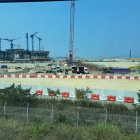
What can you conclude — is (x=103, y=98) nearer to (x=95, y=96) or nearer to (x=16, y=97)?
(x=95, y=96)

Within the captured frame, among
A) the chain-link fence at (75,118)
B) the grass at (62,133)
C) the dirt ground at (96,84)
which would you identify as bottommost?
the grass at (62,133)

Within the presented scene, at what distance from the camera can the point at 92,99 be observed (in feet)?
93.1

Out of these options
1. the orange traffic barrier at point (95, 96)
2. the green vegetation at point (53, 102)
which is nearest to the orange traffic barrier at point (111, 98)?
the orange traffic barrier at point (95, 96)

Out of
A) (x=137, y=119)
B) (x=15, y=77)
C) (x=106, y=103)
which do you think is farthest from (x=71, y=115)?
(x=15, y=77)

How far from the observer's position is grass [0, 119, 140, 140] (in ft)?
44.7

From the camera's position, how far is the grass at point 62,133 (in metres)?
13.6

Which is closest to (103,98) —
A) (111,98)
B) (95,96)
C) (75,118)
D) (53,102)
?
(95,96)

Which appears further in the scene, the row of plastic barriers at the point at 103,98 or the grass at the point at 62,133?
the row of plastic barriers at the point at 103,98

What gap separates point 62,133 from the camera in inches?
550

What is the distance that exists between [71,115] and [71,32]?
10827 centimetres

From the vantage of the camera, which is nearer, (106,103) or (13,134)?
(13,134)

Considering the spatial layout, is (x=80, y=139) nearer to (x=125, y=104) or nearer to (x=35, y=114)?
(x=35, y=114)

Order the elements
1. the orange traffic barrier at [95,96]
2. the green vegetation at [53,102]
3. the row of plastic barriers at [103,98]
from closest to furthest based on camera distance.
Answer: the green vegetation at [53,102], the row of plastic barriers at [103,98], the orange traffic barrier at [95,96]

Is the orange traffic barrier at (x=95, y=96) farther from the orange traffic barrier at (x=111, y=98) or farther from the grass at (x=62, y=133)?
the grass at (x=62, y=133)
